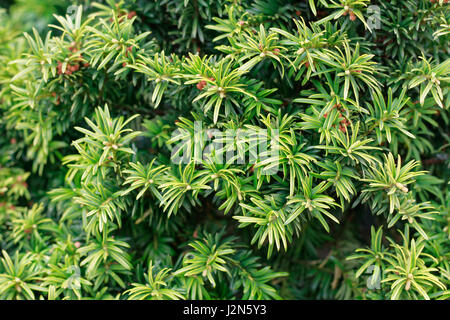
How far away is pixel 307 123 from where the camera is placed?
1.15 m

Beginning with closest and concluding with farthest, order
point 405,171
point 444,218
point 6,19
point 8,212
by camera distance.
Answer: point 405,171 < point 444,218 < point 8,212 < point 6,19

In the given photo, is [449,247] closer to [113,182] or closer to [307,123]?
[307,123]

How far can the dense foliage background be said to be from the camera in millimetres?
1136

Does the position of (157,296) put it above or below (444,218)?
below

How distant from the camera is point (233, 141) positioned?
113cm

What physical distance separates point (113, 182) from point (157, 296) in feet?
1.33

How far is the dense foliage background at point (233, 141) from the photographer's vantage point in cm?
114

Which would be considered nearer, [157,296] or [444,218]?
[157,296]

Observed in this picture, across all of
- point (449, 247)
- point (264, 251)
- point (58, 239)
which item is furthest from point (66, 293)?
point (449, 247)

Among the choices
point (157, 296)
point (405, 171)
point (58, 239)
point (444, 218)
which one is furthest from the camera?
point (58, 239)
